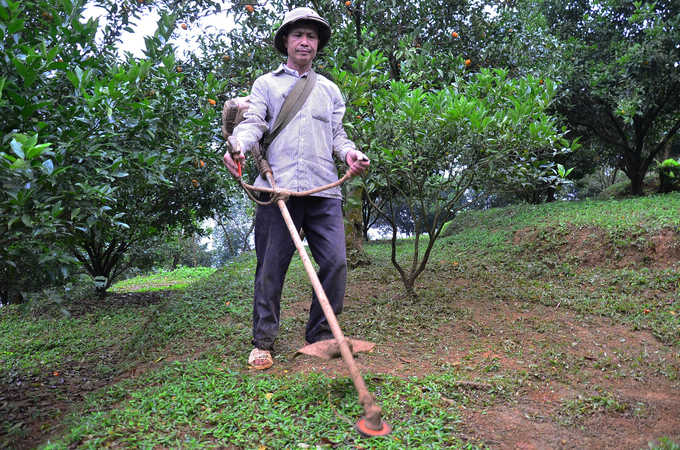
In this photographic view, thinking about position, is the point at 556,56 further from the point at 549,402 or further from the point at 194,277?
the point at 194,277

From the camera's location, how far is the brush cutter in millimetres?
2229

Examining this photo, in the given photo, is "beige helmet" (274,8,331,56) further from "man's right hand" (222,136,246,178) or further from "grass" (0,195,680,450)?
A: "grass" (0,195,680,450)

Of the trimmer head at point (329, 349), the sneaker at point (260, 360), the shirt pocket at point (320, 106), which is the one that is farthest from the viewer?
the shirt pocket at point (320, 106)

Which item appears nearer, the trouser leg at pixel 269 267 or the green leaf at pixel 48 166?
the green leaf at pixel 48 166

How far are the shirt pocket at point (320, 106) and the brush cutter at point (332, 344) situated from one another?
0.50 meters

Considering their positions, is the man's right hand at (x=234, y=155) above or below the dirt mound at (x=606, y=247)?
above

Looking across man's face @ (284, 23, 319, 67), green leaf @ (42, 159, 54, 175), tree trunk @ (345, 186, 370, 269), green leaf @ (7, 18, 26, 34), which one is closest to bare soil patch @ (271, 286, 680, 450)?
green leaf @ (42, 159, 54, 175)

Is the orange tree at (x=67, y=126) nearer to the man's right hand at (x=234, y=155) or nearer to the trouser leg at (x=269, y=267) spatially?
the man's right hand at (x=234, y=155)

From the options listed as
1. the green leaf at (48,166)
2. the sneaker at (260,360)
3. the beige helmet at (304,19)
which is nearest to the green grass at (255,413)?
the sneaker at (260,360)

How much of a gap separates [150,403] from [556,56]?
25.7ft

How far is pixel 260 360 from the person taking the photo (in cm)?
316

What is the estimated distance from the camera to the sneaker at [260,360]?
3.15m

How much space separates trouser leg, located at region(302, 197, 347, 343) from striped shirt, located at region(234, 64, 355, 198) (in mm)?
115

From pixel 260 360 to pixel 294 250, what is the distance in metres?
0.80
